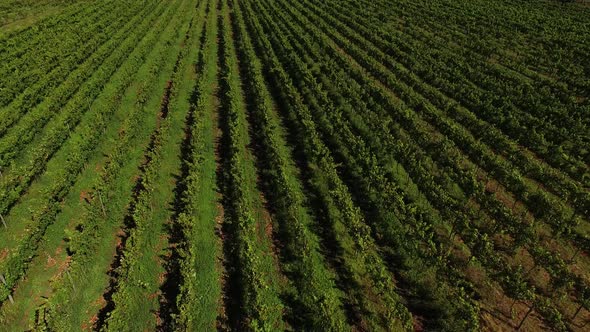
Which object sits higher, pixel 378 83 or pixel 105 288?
pixel 378 83

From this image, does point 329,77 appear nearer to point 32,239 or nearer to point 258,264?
point 258,264

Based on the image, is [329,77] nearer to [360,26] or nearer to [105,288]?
[360,26]

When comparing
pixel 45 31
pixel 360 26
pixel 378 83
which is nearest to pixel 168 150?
pixel 378 83

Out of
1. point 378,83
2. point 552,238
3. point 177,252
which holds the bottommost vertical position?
point 177,252

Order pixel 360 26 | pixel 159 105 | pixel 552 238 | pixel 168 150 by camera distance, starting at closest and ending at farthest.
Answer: pixel 552 238 → pixel 168 150 → pixel 159 105 → pixel 360 26

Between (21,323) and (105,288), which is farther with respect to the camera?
(105,288)

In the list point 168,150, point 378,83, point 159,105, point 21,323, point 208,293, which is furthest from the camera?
point 378,83

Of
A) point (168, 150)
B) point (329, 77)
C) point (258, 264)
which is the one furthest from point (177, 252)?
point (329, 77)
